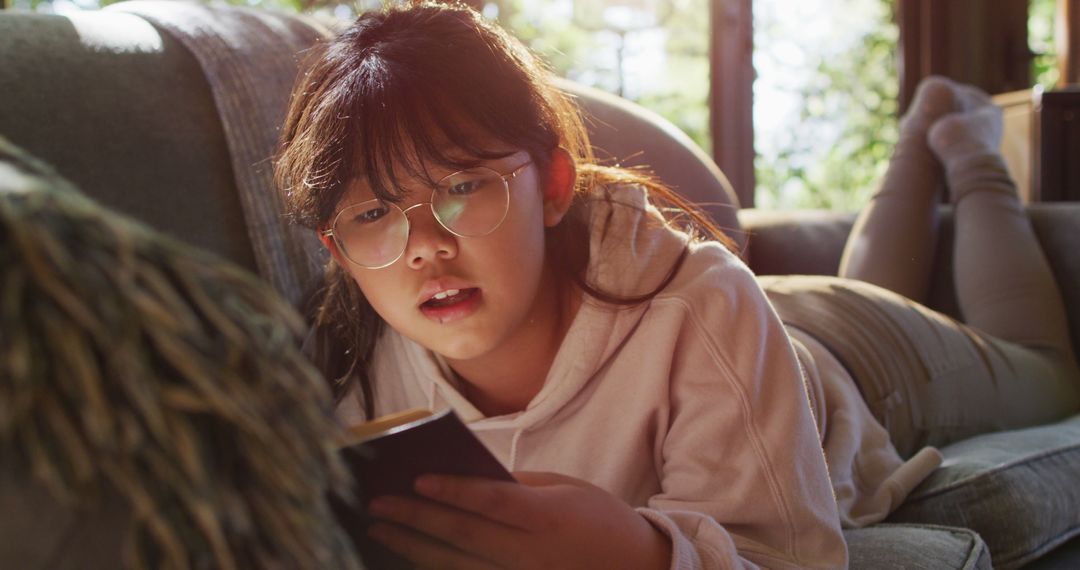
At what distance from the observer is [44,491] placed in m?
0.31

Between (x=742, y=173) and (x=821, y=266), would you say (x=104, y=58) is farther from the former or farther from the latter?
(x=742, y=173)

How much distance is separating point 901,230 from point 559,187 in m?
1.17

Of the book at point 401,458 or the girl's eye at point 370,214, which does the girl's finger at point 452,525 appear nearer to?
the book at point 401,458

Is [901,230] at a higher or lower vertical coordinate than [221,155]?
lower

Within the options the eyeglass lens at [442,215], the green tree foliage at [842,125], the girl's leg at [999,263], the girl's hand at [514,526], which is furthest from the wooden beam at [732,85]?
the girl's hand at [514,526]

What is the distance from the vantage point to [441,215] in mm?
867

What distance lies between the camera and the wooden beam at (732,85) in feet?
10.5

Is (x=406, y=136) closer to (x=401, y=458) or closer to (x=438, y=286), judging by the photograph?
(x=438, y=286)

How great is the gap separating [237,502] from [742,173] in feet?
A: 10.3

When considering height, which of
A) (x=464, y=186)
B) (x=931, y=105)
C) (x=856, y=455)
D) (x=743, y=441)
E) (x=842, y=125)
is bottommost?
(x=856, y=455)

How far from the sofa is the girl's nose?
1.10 ft

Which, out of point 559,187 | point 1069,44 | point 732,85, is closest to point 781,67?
point 732,85

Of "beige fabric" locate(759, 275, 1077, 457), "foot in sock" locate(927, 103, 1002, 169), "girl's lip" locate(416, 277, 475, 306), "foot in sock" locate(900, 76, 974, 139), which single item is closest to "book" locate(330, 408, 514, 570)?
"girl's lip" locate(416, 277, 475, 306)

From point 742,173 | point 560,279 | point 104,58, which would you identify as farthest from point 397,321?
point 742,173
